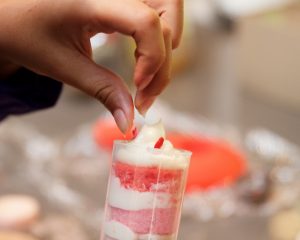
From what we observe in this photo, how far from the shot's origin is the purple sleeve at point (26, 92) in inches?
23.1

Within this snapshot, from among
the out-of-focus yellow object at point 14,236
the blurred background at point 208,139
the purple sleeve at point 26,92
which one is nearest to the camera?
the purple sleeve at point 26,92

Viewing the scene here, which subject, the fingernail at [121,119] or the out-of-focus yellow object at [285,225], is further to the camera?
the out-of-focus yellow object at [285,225]

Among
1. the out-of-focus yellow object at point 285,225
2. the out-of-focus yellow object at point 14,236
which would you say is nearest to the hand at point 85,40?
the out-of-focus yellow object at point 14,236

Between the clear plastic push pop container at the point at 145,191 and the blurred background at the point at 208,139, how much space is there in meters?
0.35

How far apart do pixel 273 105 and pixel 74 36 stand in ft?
3.25

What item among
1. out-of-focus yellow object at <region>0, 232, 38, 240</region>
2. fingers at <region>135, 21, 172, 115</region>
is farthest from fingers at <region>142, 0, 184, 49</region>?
out-of-focus yellow object at <region>0, 232, 38, 240</region>

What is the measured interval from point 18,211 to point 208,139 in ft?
1.23

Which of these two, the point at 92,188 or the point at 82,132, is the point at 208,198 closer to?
the point at 92,188

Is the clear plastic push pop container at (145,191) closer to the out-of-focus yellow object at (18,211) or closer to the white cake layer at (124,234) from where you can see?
the white cake layer at (124,234)

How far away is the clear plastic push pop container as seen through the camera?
0.50m

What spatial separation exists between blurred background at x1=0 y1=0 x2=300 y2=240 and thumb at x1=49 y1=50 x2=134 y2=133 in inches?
15.4

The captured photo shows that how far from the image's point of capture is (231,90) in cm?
156

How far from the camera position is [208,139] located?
3.67 feet

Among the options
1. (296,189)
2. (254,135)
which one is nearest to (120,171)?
(296,189)
